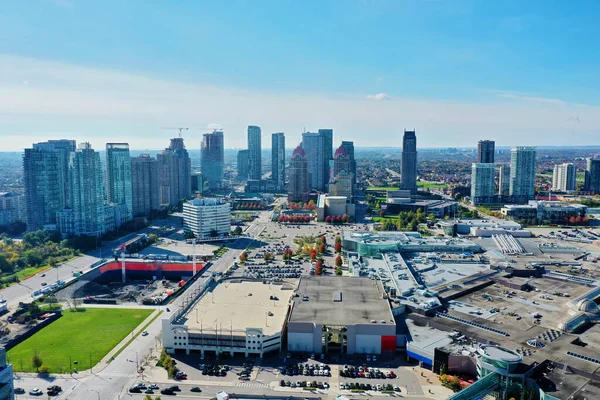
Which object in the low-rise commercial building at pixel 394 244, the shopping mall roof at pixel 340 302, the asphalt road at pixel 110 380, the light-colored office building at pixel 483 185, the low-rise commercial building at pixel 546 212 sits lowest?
the asphalt road at pixel 110 380

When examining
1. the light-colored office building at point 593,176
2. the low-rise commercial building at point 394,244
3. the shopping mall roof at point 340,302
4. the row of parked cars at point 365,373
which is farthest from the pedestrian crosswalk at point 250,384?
the light-colored office building at point 593,176

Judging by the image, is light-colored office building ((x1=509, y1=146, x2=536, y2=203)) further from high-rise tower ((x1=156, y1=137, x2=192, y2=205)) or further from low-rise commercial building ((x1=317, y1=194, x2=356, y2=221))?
high-rise tower ((x1=156, y1=137, x2=192, y2=205))

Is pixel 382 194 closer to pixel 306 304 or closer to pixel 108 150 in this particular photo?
pixel 108 150

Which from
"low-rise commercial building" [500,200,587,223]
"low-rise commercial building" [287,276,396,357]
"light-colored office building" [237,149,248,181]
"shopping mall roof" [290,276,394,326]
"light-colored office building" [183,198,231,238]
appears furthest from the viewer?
"light-colored office building" [237,149,248,181]

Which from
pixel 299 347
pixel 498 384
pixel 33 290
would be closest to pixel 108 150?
pixel 33 290

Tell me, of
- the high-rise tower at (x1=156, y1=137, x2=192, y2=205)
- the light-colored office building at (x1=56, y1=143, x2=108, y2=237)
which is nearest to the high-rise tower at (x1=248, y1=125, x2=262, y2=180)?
the high-rise tower at (x1=156, y1=137, x2=192, y2=205)

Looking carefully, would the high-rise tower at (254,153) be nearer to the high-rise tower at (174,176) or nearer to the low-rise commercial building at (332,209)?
the high-rise tower at (174,176)

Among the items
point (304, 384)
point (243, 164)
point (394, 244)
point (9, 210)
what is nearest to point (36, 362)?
point (304, 384)
